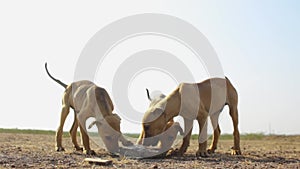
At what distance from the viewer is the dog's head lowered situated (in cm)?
1106

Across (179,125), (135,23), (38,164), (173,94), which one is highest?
(135,23)

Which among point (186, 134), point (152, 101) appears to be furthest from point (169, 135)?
point (152, 101)

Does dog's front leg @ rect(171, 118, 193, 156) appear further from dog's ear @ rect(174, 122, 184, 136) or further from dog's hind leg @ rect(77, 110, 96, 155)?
dog's hind leg @ rect(77, 110, 96, 155)

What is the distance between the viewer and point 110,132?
36.2ft

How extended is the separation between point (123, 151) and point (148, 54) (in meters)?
5.15

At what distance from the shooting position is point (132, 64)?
48.3ft

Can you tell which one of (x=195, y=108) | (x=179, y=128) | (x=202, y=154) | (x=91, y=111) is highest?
(x=195, y=108)

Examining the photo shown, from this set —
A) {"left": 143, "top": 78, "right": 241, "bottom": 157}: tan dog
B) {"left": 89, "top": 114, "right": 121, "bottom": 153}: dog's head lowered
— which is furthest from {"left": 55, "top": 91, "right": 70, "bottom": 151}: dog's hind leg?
{"left": 143, "top": 78, "right": 241, "bottom": 157}: tan dog

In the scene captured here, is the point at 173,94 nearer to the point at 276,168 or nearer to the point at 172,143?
the point at 172,143

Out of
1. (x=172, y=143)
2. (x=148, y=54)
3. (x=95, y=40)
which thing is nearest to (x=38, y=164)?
(x=172, y=143)

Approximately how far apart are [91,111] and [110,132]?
1260 millimetres

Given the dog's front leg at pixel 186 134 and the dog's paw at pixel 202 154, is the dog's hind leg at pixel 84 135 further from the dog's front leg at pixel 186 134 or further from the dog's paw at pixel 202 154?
the dog's paw at pixel 202 154

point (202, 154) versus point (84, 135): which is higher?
point (84, 135)

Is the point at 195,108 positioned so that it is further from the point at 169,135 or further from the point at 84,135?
the point at 84,135
